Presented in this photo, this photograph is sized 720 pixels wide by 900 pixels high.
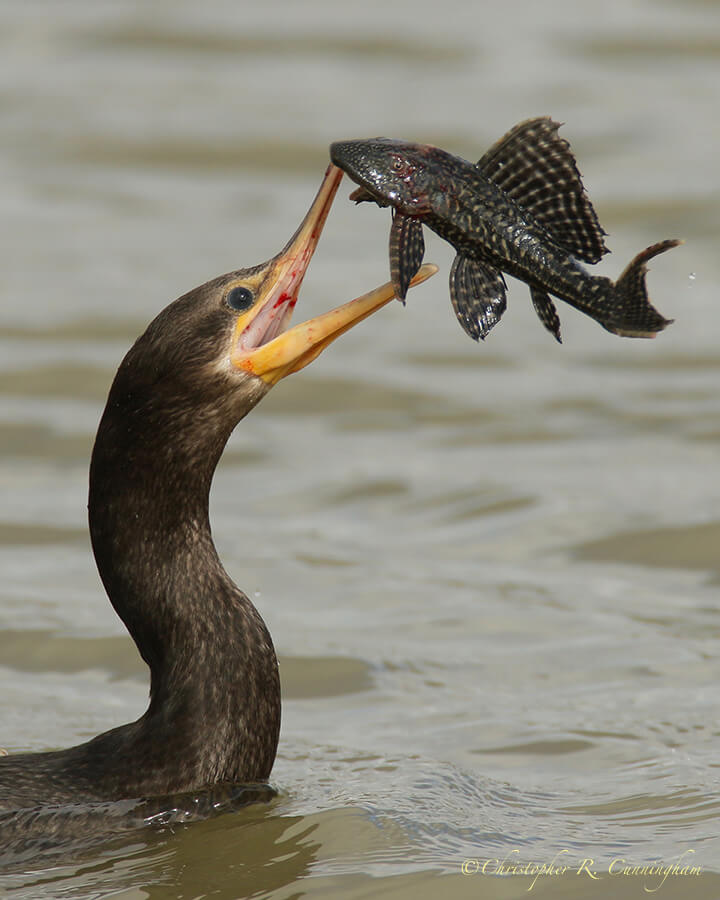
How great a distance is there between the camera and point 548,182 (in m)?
4.95

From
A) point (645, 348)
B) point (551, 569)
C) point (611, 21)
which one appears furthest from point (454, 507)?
point (611, 21)

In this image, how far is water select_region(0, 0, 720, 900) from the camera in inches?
213

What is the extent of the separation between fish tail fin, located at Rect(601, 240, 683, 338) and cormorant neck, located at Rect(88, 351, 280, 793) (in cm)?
113

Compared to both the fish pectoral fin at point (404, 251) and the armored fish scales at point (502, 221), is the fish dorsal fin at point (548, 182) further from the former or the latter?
the fish pectoral fin at point (404, 251)

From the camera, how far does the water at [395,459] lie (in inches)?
213

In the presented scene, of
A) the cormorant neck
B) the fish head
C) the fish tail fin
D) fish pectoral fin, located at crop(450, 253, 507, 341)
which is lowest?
the cormorant neck

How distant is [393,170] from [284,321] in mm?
720

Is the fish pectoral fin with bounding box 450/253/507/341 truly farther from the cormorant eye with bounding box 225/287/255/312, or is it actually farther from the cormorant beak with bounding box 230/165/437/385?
the cormorant eye with bounding box 225/287/255/312

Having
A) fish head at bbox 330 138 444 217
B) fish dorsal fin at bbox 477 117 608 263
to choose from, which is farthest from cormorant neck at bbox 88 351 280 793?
fish dorsal fin at bbox 477 117 608 263

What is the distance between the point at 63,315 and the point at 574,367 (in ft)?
10.7

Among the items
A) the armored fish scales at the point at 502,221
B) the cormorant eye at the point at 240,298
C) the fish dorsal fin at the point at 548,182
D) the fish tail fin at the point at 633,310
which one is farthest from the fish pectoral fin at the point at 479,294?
the cormorant eye at the point at 240,298

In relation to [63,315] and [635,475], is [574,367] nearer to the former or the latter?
[635,475]

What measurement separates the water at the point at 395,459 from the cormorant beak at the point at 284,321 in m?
1.35

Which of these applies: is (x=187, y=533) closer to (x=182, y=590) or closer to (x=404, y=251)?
(x=182, y=590)
